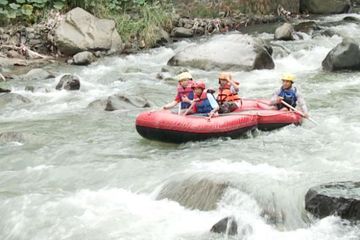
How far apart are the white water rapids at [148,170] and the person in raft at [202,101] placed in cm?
53

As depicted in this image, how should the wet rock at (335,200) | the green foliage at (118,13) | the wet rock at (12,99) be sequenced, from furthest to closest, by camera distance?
1. the green foliage at (118,13)
2. the wet rock at (12,99)
3. the wet rock at (335,200)

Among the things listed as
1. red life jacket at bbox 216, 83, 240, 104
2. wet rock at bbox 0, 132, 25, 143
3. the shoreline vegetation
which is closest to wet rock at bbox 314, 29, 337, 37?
the shoreline vegetation

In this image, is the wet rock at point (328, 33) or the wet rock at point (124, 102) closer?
the wet rock at point (124, 102)

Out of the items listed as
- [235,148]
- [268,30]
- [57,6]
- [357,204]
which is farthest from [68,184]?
[268,30]

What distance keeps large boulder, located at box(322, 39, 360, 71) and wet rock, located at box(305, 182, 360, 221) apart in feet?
21.3

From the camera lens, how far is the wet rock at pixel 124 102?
359 inches

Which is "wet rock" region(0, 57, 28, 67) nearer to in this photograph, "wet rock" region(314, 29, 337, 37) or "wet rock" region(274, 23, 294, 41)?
"wet rock" region(274, 23, 294, 41)

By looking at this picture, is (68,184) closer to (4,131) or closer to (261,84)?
(4,131)

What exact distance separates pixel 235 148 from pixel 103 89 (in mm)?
4530

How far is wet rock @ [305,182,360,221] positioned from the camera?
4821mm

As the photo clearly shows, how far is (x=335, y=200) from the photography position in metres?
4.89

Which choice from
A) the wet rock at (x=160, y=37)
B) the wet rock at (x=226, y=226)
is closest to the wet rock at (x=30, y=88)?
the wet rock at (x=160, y=37)

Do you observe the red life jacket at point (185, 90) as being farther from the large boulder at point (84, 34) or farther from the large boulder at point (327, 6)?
the large boulder at point (327, 6)

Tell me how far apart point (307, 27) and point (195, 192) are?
11190 millimetres
